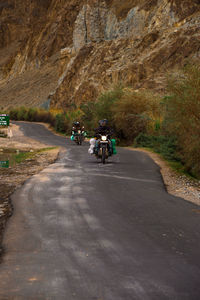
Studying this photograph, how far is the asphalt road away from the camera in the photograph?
12.9ft

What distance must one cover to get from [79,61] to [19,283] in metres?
56.8

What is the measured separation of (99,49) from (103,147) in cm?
4278

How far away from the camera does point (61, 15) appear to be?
86.8 meters

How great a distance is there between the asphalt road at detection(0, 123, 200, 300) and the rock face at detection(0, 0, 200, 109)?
10239 millimetres

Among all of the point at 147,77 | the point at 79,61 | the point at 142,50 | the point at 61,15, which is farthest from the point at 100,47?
the point at 61,15

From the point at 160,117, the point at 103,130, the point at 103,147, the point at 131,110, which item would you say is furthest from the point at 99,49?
the point at 103,147

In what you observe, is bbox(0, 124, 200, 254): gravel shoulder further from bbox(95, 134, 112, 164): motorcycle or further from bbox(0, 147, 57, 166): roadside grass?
bbox(95, 134, 112, 164): motorcycle

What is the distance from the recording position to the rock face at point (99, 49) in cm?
4053

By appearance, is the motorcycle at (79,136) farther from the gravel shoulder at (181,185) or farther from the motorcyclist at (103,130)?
the gravel shoulder at (181,185)

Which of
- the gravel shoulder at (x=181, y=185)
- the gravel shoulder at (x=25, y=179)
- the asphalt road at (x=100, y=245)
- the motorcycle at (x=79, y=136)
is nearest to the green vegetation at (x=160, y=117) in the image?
the gravel shoulder at (x=181, y=185)

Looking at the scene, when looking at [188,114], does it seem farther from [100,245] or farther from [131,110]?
[131,110]

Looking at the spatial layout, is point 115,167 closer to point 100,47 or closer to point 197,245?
point 197,245

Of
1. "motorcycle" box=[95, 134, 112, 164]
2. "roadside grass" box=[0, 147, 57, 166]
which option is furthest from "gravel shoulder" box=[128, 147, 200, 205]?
"roadside grass" box=[0, 147, 57, 166]

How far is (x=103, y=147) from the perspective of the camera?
1469 centimetres
